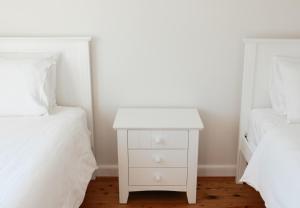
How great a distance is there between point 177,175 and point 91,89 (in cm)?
83

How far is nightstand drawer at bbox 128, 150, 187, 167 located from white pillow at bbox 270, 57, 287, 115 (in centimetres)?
67

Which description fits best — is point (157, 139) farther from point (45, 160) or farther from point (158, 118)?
point (45, 160)

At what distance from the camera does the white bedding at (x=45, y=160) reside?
1432 mm

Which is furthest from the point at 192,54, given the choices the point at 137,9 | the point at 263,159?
the point at 263,159

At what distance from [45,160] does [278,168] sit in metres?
1.12

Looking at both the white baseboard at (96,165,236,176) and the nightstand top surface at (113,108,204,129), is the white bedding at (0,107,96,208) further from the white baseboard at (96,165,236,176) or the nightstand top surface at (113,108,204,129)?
the white baseboard at (96,165,236,176)

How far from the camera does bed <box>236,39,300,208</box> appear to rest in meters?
1.73

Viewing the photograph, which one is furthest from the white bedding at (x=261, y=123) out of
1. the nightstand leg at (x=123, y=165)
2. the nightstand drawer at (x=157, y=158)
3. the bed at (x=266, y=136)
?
the nightstand leg at (x=123, y=165)

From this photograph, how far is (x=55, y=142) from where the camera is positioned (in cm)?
188

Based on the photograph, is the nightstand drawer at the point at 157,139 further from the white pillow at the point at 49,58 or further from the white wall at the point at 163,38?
the white pillow at the point at 49,58

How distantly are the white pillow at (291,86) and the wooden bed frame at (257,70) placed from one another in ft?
0.39

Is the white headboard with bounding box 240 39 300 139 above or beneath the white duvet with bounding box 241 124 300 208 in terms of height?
above

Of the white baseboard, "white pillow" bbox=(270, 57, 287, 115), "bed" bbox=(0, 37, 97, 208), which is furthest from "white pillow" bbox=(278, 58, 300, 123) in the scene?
"bed" bbox=(0, 37, 97, 208)

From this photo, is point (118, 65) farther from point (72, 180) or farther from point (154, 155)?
point (72, 180)
